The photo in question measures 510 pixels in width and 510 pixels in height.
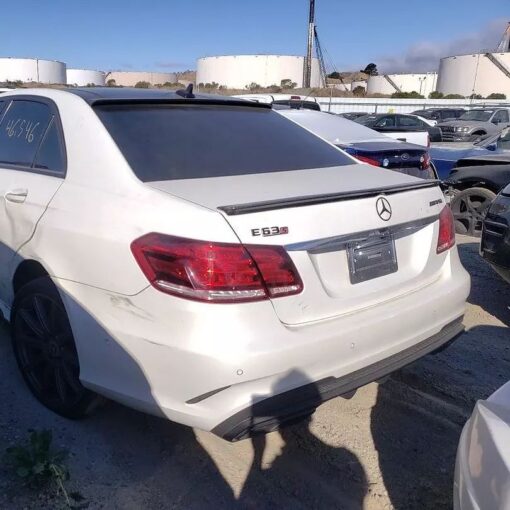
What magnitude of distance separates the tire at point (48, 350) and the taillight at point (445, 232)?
1.89 m

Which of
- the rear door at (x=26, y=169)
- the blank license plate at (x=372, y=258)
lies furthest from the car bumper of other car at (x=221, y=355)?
the rear door at (x=26, y=169)

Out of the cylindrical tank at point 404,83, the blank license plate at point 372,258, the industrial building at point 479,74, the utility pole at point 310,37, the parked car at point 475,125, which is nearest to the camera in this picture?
the blank license plate at point 372,258

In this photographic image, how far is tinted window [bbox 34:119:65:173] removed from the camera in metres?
2.78

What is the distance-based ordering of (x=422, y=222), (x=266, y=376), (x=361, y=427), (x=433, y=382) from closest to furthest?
(x=266, y=376), (x=422, y=222), (x=361, y=427), (x=433, y=382)

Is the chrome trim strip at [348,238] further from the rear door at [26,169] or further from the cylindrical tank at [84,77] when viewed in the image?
the cylindrical tank at [84,77]

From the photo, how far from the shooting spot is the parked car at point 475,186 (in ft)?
21.8

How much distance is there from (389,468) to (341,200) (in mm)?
1290

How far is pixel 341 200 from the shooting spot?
7.83 ft

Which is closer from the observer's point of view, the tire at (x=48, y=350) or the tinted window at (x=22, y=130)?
the tire at (x=48, y=350)

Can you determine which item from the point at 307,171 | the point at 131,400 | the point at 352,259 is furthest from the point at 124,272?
the point at 307,171

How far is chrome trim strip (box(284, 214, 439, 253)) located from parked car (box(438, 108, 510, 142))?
16.8m

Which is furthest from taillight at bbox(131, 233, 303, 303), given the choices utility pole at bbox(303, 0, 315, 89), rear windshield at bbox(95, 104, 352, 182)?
utility pole at bbox(303, 0, 315, 89)

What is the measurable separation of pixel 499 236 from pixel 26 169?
3.46 meters

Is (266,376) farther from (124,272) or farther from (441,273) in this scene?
(441,273)
